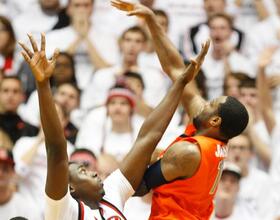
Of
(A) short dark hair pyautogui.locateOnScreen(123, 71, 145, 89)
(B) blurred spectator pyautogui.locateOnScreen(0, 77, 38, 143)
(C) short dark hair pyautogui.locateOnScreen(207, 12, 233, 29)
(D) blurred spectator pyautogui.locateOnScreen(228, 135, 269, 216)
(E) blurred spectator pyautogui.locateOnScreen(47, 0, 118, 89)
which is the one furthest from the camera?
(E) blurred spectator pyautogui.locateOnScreen(47, 0, 118, 89)

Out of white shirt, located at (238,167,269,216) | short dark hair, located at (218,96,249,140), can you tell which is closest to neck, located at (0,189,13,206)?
white shirt, located at (238,167,269,216)

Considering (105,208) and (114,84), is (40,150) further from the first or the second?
(105,208)

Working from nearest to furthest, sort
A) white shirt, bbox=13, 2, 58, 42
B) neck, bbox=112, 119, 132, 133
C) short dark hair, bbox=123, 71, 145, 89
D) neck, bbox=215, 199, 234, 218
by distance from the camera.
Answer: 1. neck, bbox=215, 199, 234, 218
2. neck, bbox=112, 119, 132, 133
3. short dark hair, bbox=123, 71, 145, 89
4. white shirt, bbox=13, 2, 58, 42

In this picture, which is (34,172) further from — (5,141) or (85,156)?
(85,156)

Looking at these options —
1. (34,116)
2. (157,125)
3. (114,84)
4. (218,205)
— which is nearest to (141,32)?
(114,84)

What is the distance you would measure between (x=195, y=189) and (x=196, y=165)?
15 cm

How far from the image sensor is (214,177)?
5.52 metres

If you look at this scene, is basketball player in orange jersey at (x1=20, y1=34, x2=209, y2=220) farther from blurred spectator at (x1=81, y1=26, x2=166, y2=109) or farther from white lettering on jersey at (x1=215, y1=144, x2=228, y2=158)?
blurred spectator at (x1=81, y1=26, x2=166, y2=109)

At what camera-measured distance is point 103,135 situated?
8.55 meters

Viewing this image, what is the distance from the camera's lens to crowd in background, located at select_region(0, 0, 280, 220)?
26.5 ft

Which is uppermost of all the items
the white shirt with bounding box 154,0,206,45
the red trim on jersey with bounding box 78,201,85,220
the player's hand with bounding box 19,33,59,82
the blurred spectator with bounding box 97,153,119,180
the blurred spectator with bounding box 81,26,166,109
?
the player's hand with bounding box 19,33,59,82

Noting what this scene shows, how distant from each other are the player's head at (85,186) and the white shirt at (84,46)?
397cm

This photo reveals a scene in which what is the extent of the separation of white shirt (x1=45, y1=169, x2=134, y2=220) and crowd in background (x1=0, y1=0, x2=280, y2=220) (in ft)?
4.85

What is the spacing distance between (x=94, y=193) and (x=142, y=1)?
184 inches
